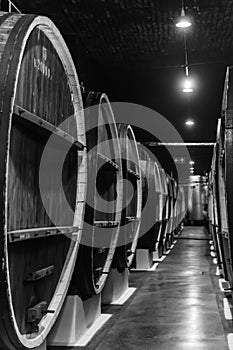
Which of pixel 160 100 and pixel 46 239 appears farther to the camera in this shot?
pixel 160 100

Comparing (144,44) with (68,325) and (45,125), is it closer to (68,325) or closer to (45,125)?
(68,325)

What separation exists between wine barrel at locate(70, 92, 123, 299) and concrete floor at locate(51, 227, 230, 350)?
0.45 metres

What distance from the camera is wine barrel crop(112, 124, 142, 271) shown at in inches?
173

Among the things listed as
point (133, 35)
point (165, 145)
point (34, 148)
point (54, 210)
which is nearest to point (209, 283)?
point (133, 35)

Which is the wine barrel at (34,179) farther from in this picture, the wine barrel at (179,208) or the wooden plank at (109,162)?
the wine barrel at (179,208)

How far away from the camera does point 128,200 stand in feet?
16.3

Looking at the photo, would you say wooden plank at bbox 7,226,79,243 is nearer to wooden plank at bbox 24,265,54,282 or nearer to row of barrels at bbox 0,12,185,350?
row of barrels at bbox 0,12,185,350

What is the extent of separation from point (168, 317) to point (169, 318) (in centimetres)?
4

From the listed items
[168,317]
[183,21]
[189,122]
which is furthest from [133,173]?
[189,122]

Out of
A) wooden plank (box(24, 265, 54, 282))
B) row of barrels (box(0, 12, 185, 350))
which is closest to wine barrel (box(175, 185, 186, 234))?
row of barrels (box(0, 12, 185, 350))

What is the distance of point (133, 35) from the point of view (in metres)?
7.35

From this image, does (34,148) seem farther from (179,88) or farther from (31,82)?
(179,88)

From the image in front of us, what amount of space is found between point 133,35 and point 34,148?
5.62 metres

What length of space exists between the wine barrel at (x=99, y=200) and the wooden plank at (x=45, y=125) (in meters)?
0.32
